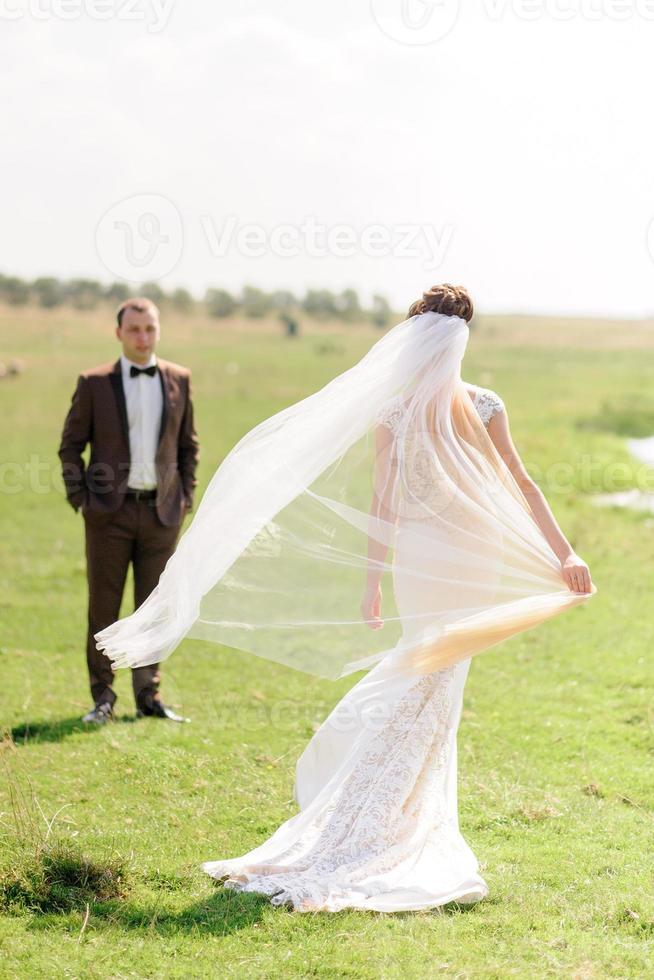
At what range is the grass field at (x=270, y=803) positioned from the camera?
488 centimetres

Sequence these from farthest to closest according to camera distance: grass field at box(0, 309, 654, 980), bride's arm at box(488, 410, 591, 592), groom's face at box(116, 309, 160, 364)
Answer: groom's face at box(116, 309, 160, 364)
bride's arm at box(488, 410, 591, 592)
grass field at box(0, 309, 654, 980)

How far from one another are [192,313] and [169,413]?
2464 inches

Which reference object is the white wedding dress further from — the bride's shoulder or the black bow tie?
the black bow tie

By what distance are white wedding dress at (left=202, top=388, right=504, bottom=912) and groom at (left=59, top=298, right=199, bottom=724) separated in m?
3.04

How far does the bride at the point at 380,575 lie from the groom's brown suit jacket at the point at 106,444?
102 inches

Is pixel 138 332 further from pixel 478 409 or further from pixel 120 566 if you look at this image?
pixel 478 409

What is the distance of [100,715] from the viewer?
8.59 meters

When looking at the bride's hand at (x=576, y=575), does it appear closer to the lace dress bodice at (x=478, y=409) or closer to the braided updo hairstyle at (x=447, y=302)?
the lace dress bodice at (x=478, y=409)

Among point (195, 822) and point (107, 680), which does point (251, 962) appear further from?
point (107, 680)

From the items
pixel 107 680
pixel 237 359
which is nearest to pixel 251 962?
pixel 107 680

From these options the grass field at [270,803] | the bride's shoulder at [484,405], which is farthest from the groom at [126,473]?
the bride's shoulder at [484,405]

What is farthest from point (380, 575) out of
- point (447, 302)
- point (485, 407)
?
point (447, 302)

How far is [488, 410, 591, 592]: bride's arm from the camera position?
591 cm

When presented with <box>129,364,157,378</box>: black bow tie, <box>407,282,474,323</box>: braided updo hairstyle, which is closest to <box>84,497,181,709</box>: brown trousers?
<box>129,364,157,378</box>: black bow tie
